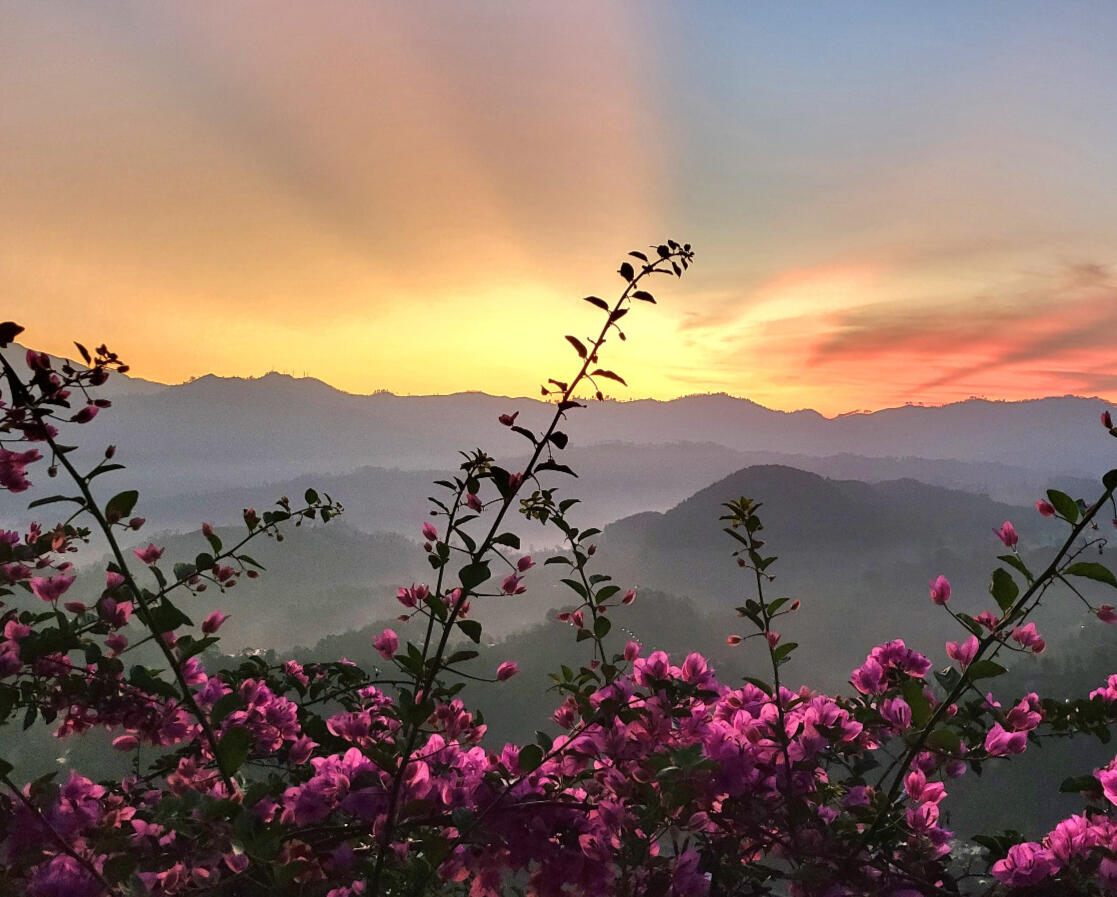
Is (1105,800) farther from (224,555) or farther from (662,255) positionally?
(224,555)

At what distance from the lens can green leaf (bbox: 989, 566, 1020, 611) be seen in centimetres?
156

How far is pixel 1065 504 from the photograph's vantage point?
154 centimetres

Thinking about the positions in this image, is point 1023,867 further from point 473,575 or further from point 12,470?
point 12,470

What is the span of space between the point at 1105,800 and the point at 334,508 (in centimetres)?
272

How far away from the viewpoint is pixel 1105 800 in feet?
6.66

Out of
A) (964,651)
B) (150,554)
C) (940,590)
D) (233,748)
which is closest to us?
(233,748)

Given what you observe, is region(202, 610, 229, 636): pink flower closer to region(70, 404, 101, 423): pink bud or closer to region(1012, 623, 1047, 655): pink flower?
region(70, 404, 101, 423): pink bud

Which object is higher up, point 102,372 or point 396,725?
point 102,372

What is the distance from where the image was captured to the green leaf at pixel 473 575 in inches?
57.7

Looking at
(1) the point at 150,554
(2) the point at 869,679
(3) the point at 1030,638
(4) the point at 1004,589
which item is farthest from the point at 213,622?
(3) the point at 1030,638

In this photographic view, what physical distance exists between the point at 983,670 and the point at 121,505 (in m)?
1.90

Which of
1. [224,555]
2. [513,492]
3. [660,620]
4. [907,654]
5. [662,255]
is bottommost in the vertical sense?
[660,620]

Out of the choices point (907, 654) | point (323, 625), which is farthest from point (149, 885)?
point (323, 625)

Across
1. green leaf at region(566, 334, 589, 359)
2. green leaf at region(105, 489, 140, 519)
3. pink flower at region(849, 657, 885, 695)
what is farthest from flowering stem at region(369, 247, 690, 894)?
pink flower at region(849, 657, 885, 695)
